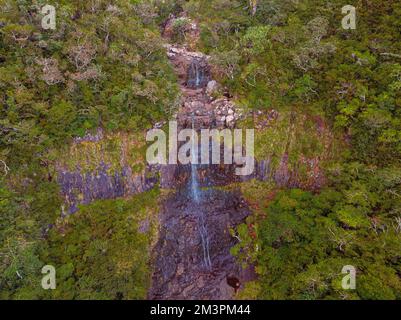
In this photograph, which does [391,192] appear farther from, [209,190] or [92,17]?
[92,17]

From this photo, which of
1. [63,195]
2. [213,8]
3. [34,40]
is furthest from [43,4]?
[213,8]
